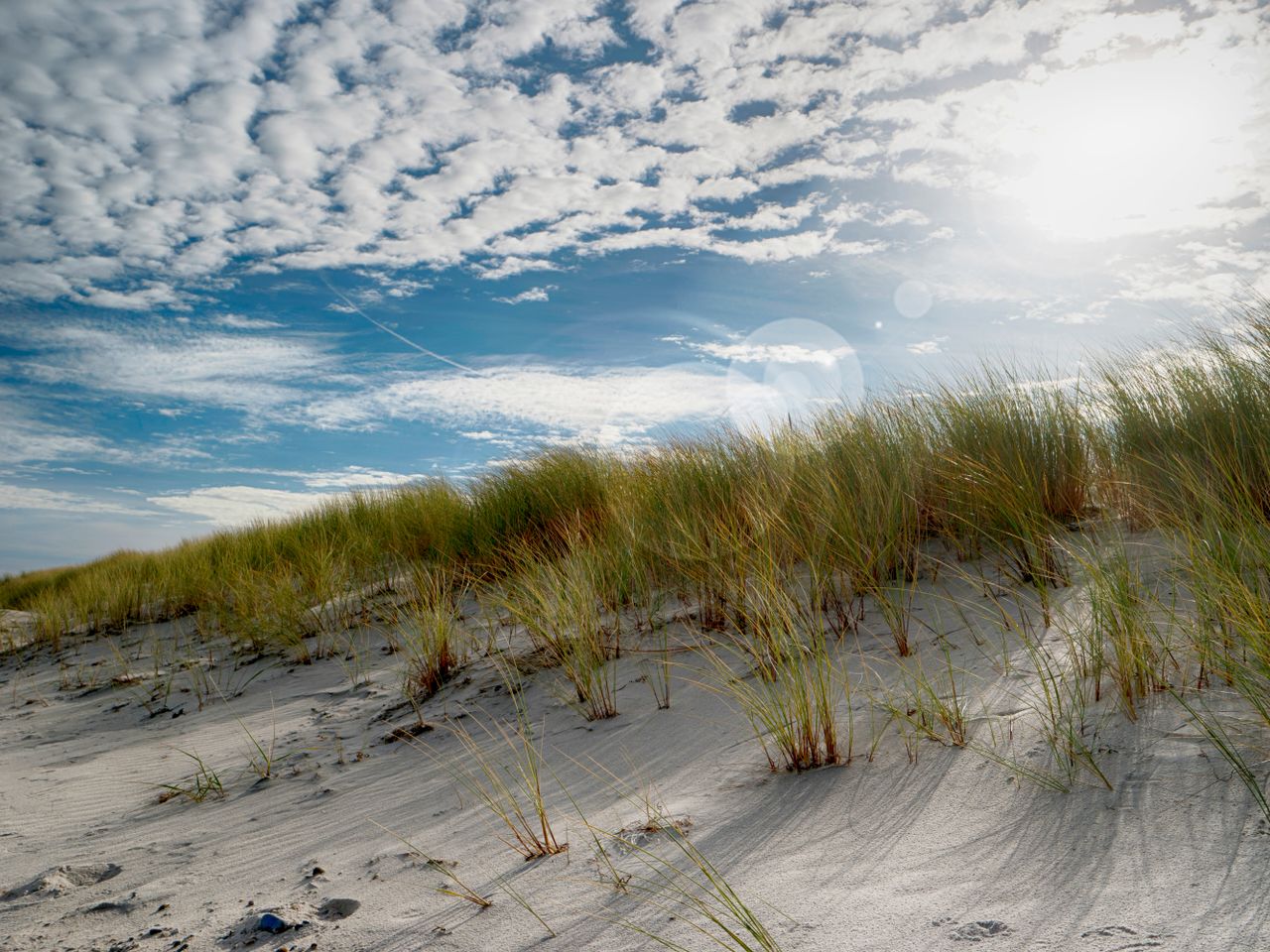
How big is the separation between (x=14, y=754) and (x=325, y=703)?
1984 millimetres

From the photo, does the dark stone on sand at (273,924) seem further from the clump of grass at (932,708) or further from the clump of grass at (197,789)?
the clump of grass at (932,708)

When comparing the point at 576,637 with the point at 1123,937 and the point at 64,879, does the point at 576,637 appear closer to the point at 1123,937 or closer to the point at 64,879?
the point at 64,879

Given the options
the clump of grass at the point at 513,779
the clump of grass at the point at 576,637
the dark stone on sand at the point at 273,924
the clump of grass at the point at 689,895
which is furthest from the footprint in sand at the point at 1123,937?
the clump of grass at the point at 576,637

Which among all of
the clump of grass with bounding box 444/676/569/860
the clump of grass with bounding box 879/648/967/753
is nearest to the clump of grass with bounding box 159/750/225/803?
the clump of grass with bounding box 444/676/569/860

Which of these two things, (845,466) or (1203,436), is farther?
(845,466)

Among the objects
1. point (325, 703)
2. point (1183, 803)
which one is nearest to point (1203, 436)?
point (1183, 803)

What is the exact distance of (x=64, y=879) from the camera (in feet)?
8.99

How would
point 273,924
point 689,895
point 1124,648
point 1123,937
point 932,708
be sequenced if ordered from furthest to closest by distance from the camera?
point 932,708 < point 1124,648 < point 273,924 < point 689,895 < point 1123,937

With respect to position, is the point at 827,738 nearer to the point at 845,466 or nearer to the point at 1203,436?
the point at 845,466

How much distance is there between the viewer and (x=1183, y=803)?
5.95ft

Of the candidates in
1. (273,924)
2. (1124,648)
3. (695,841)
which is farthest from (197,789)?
(1124,648)

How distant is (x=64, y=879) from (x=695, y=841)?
2.33 m

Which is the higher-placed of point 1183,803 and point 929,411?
point 929,411

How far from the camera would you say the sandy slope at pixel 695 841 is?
1579 millimetres
